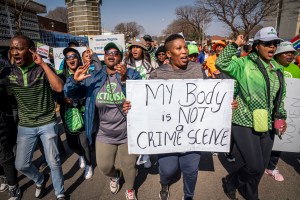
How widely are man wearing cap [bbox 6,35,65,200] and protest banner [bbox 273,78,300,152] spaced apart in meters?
3.13

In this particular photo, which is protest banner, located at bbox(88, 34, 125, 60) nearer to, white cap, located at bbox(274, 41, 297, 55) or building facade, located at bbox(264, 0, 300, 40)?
white cap, located at bbox(274, 41, 297, 55)

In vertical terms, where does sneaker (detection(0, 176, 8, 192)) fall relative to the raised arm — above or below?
below

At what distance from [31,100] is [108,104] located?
37.2 inches

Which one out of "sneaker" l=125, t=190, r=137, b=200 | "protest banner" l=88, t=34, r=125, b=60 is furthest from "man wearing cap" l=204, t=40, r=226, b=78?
"protest banner" l=88, t=34, r=125, b=60

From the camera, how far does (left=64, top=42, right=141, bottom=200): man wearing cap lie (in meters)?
2.71

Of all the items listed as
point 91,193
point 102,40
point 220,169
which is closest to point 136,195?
point 91,193

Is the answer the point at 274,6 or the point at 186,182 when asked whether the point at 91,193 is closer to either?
the point at 186,182

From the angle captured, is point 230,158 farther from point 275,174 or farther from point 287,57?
point 287,57

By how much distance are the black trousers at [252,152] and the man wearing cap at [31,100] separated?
7.47 ft

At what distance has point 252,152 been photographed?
252 centimetres

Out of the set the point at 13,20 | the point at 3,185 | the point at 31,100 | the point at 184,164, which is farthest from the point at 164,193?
the point at 13,20

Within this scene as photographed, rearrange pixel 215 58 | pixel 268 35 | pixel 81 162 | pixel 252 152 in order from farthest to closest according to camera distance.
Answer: pixel 215 58
pixel 81 162
pixel 252 152
pixel 268 35

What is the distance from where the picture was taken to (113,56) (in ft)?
9.06

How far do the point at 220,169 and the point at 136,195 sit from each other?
1543mm
